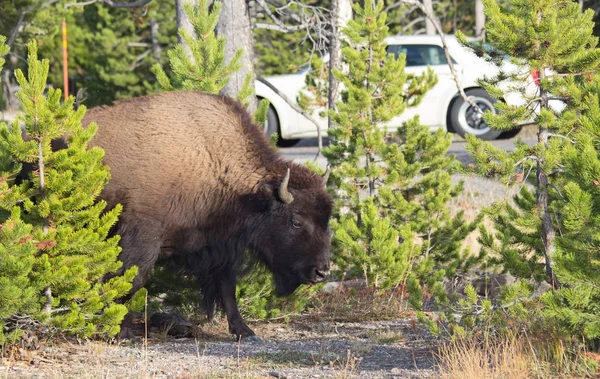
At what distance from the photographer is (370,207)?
28.4 ft

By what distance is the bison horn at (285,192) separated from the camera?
24.3 feet

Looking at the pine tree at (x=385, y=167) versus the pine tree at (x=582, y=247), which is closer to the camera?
the pine tree at (x=582, y=247)

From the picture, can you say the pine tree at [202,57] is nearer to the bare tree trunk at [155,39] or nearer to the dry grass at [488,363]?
the dry grass at [488,363]

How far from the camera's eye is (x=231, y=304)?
7984 millimetres

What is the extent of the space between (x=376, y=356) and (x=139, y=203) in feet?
7.27

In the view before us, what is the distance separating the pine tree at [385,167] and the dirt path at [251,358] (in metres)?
1.35

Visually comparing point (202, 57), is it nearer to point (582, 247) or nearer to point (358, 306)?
point (358, 306)

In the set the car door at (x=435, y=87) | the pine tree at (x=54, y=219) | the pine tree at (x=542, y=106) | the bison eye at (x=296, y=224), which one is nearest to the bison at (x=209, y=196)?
the bison eye at (x=296, y=224)

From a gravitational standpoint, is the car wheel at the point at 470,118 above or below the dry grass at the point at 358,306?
above

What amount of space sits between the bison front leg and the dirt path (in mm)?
127

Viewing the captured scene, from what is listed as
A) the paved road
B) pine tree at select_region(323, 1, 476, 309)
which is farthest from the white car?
pine tree at select_region(323, 1, 476, 309)

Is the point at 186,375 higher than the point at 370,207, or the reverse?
the point at 370,207

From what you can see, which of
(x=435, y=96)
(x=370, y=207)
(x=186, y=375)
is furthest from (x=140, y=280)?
(x=435, y=96)

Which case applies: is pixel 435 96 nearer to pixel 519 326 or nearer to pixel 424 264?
pixel 424 264
